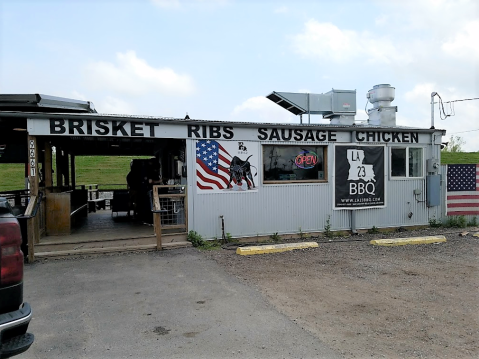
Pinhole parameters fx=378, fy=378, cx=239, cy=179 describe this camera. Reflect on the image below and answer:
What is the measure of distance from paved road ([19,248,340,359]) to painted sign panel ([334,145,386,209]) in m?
4.81

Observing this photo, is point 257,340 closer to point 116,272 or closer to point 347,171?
point 116,272

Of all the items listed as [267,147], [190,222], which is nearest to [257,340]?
[190,222]

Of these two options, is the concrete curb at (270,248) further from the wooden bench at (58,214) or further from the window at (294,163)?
the wooden bench at (58,214)

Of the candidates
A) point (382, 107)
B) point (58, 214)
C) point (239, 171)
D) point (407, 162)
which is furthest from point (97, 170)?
point (407, 162)

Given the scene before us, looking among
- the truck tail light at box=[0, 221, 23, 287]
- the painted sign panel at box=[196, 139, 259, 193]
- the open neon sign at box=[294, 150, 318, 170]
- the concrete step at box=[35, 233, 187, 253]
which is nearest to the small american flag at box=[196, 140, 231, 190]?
the painted sign panel at box=[196, 139, 259, 193]

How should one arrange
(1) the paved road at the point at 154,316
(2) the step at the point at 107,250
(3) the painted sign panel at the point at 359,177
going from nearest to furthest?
1. (1) the paved road at the point at 154,316
2. (2) the step at the point at 107,250
3. (3) the painted sign panel at the point at 359,177

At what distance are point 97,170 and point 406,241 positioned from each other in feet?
92.8

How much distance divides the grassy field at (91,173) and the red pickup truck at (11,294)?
23.9m

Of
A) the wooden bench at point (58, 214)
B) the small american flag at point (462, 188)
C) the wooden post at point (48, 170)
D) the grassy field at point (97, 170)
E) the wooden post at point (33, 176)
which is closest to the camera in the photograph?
the wooden post at point (33, 176)

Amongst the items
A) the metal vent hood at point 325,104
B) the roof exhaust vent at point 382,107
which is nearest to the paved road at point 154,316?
the metal vent hood at point 325,104

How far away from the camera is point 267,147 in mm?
9648

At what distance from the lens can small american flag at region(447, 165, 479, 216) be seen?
11.5 meters

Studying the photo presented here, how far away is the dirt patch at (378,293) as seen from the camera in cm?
384

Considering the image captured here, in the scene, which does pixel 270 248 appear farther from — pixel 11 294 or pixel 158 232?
pixel 11 294
